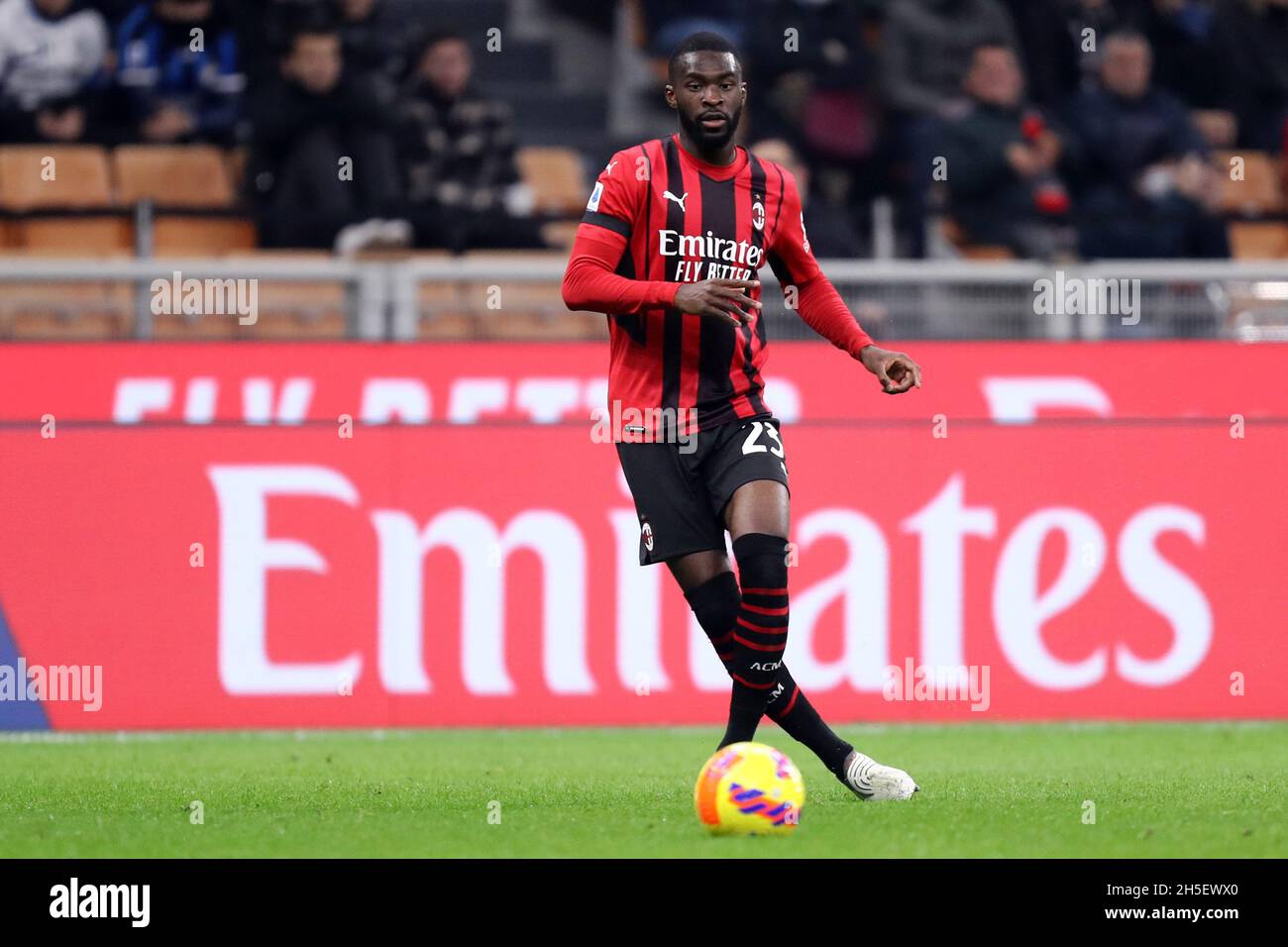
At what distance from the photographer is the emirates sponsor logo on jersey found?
635cm

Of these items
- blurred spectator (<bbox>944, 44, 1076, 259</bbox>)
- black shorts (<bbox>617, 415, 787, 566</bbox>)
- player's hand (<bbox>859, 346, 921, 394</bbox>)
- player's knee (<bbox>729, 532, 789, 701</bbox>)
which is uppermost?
blurred spectator (<bbox>944, 44, 1076, 259</bbox>)

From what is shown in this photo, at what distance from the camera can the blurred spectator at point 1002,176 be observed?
40.5 ft

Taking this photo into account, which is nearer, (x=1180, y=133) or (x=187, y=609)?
(x=187, y=609)

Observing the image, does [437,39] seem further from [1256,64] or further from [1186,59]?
[1256,64]

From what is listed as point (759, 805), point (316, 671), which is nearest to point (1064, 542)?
point (316, 671)

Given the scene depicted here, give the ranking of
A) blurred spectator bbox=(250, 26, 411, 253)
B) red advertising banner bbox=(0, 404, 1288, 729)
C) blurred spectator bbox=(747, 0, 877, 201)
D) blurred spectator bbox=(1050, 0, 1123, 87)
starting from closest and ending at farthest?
1. red advertising banner bbox=(0, 404, 1288, 729)
2. blurred spectator bbox=(250, 26, 411, 253)
3. blurred spectator bbox=(747, 0, 877, 201)
4. blurred spectator bbox=(1050, 0, 1123, 87)

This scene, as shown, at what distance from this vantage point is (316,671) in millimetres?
9648

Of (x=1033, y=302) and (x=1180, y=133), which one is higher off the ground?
(x=1180, y=133)

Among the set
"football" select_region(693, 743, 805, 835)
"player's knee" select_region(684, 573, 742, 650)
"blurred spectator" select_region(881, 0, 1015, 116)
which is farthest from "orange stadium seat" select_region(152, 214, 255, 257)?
"football" select_region(693, 743, 805, 835)

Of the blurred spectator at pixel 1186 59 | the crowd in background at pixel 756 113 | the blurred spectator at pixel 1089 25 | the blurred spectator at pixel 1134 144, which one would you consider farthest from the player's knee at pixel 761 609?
the blurred spectator at pixel 1186 59

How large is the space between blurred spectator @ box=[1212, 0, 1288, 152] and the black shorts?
31.1 feet

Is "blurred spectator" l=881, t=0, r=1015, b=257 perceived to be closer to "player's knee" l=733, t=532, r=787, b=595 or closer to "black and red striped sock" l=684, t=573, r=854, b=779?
"black and red striped sock" l=684, t=573, r=854, b=779

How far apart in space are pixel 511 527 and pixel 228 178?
4083 mm

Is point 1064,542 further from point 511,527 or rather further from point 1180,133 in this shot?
point 1180,133
